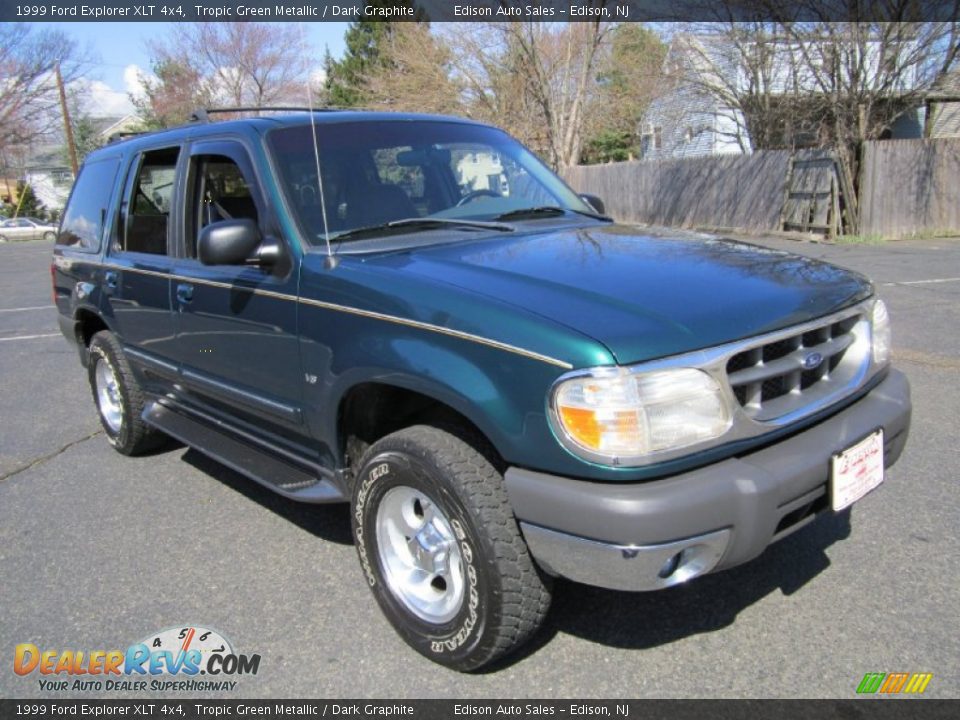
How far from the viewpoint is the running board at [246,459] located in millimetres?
3178

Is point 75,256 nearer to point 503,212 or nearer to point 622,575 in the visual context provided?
point 503,212

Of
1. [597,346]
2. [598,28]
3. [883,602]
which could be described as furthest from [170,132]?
[598,28]

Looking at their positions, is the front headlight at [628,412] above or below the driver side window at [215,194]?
below

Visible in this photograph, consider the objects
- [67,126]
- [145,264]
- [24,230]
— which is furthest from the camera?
[24,230]

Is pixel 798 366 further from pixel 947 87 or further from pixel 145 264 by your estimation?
pixel 947 87

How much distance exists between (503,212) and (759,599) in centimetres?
198

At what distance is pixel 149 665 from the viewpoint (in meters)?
2.82

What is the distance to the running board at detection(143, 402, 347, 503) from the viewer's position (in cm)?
318

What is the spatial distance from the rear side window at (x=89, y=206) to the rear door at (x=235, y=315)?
1.26m

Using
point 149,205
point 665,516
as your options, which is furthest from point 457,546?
point 149,205

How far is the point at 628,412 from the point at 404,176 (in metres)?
1.85
